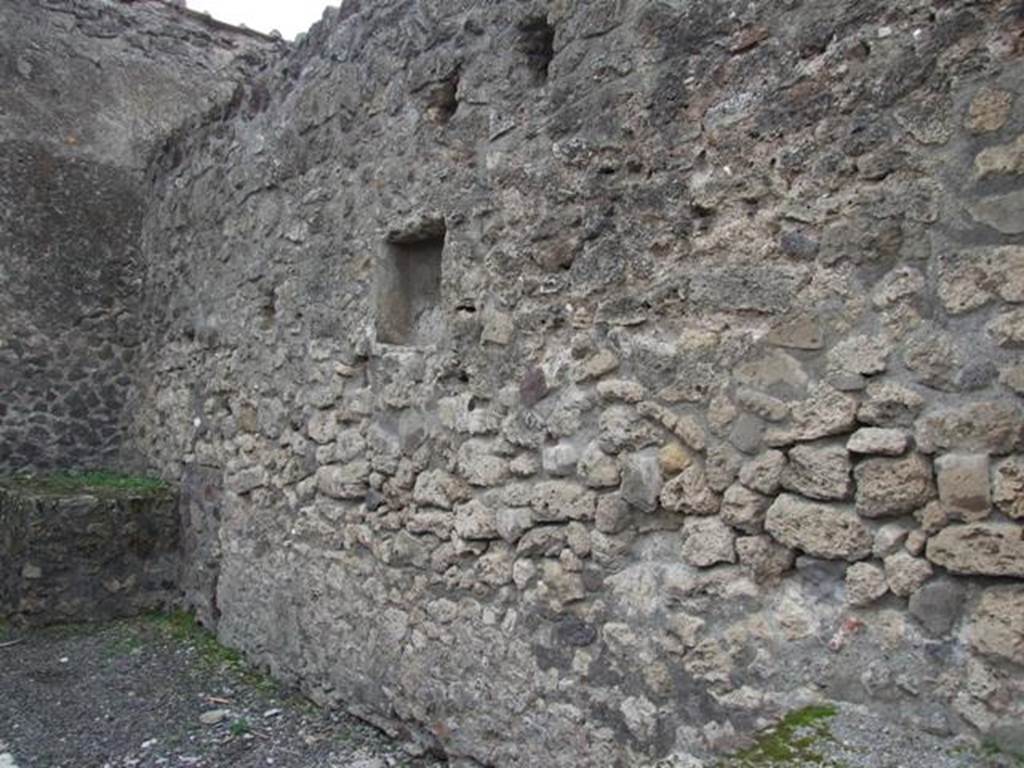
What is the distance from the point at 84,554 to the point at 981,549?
446cm

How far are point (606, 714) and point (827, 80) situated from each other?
5.68 ft

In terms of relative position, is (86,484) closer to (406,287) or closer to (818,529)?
(406,287)

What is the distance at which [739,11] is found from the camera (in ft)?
7.70

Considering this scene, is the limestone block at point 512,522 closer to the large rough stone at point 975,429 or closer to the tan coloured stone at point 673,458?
the tan coloured stone at point 673,458

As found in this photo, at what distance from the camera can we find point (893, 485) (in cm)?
197

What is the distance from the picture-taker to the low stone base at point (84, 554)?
4770 millimetres

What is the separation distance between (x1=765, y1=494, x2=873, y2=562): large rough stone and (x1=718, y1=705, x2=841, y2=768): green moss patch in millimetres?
348

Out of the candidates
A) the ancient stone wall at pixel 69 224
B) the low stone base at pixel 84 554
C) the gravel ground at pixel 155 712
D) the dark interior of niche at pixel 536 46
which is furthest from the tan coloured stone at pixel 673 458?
the ancient stone wall at pixel 69 224

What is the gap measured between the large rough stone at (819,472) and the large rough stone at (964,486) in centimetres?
21

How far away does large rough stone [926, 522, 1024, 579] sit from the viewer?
5.86 feet

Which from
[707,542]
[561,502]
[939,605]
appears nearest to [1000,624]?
[939,605]

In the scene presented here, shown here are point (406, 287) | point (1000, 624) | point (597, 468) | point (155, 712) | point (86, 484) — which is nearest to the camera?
point (1000, 624)

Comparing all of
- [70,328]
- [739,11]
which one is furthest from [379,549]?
[70,328]

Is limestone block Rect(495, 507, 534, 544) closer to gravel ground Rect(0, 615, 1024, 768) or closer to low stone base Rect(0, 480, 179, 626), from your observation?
gravel ground Rect(0, 615, 1024, 768)
